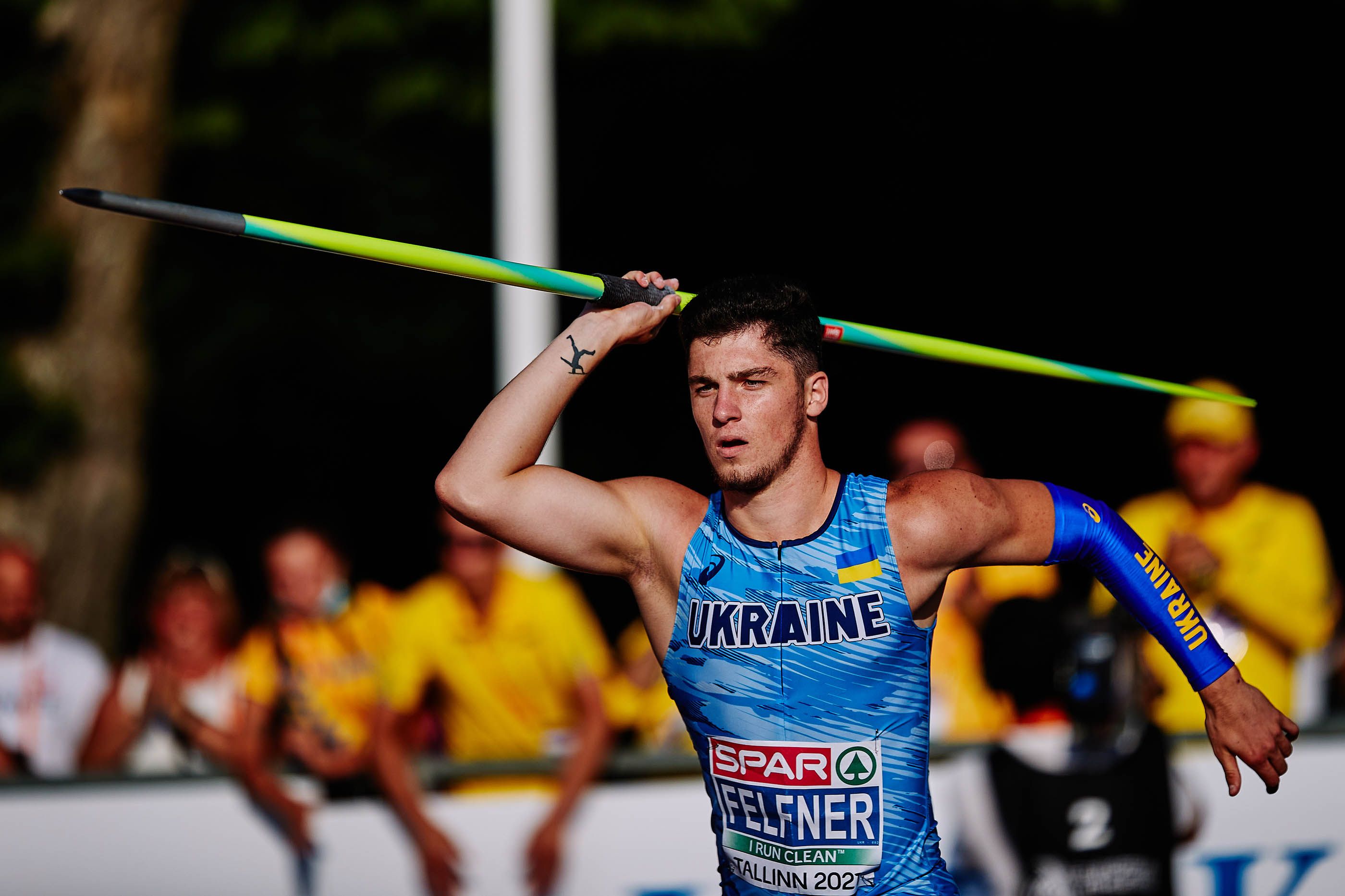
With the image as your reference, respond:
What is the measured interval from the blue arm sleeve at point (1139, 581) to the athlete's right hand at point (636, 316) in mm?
1063

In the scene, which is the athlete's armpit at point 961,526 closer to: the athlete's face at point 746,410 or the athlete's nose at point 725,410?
the athlete's face at point 746,410

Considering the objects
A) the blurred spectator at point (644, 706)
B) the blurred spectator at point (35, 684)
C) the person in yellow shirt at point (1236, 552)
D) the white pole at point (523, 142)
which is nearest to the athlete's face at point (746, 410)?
the person in yellow shirt at point (1236, 552)

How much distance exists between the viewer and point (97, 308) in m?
10.5

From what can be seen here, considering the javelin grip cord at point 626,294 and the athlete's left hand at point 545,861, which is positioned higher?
the javelin grip cord at point 626,294

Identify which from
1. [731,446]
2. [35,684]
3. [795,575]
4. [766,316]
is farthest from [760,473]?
[35,684]

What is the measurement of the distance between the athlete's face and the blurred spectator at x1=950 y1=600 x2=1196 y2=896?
1945mm

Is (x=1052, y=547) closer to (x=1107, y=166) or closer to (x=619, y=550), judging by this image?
(x=619, y=550)

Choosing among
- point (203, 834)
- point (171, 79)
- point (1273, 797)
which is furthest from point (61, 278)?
point (1273, 797)

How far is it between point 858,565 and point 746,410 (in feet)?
1.48

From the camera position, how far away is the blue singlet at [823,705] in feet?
12.0

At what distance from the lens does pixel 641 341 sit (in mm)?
4125

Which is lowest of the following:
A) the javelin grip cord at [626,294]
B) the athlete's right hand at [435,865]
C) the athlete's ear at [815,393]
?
the athlete's right hand at [435,865]

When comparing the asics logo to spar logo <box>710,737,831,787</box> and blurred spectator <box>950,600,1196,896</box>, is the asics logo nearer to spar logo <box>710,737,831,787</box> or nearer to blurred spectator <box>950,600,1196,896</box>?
spar logo <box>710,737,831,787</box>

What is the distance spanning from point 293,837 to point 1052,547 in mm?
3502
